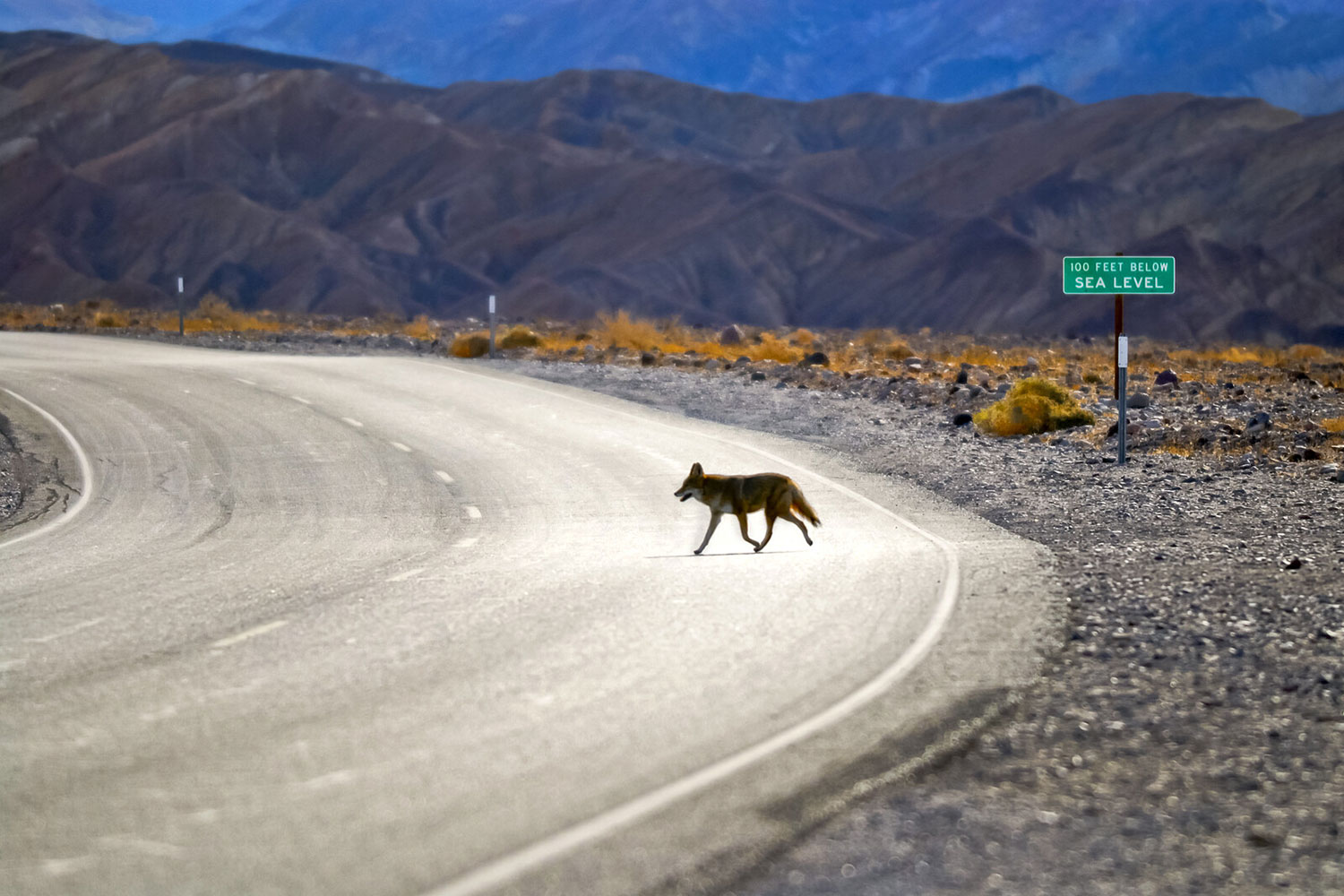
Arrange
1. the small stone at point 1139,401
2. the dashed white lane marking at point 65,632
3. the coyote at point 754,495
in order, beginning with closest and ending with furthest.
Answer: the dashed white lane marking at point 65,632 < the coyote at point 754,495 < the small stone at point 1139,401

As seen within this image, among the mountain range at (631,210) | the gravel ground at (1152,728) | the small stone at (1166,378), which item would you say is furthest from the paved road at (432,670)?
the mountain range at (631,210)

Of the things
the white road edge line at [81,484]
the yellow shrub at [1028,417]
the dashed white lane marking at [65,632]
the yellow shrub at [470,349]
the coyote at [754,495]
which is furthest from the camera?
the yellow shrub at [470,349]

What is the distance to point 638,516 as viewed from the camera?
47.6 ft

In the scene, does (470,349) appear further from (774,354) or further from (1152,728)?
(1152,728)

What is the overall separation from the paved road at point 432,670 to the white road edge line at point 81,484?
0.10 m

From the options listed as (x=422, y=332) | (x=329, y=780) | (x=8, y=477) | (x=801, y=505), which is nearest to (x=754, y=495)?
(x=801, y=505)

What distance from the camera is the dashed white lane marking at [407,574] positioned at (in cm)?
1086

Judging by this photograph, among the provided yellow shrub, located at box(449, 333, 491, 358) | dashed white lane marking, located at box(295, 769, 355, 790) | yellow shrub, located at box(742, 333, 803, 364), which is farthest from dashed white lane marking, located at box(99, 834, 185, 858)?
yellow shrub, located at box(742, 333, 803, 364)

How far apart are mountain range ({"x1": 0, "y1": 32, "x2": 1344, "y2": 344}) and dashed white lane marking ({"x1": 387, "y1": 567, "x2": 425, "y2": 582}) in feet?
259

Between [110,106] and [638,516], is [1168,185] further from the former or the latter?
[638,516]

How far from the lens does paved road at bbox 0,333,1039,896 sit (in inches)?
210

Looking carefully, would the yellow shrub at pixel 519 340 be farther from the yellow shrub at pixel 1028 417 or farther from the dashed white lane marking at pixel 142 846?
the dashed white lane marking at pixel 142 846

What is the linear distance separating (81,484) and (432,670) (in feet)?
35.4

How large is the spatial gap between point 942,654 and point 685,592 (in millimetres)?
2351
